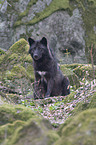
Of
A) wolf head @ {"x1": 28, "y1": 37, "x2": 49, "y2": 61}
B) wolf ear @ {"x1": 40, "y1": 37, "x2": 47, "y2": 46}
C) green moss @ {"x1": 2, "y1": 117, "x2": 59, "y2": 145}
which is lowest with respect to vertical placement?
green moss @ {"x1": 2, "y1": 117, "x2": 59, "y2": 145}

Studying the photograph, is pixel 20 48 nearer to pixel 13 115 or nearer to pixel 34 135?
pixel 13 115

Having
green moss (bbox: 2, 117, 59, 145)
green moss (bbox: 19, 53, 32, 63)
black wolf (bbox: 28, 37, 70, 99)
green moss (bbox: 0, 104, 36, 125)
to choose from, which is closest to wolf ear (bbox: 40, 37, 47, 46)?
black wolf (bbox: 28, 37, 70, 99)

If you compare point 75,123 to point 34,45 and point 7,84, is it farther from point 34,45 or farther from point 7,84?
point 7,84

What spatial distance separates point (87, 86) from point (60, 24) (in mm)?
11206

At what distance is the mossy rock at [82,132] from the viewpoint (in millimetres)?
1325

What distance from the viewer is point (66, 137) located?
4.65 feet

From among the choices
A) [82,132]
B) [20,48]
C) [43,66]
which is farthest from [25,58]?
[82,132]

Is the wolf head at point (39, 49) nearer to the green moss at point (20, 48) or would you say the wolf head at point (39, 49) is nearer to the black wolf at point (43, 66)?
the black wolf at point (43, 66)

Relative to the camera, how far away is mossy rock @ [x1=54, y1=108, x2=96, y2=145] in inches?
52.2

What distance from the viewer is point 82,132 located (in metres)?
1.36

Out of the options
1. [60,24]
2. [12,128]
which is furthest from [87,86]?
[60,24]

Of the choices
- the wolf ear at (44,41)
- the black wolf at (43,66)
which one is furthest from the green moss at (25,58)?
the wolf ear at (44,41)

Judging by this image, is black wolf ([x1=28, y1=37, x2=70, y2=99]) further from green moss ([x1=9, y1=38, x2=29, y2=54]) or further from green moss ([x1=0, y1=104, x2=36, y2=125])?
green moss ([x1=0, y1=104, x2=36, y2=125])

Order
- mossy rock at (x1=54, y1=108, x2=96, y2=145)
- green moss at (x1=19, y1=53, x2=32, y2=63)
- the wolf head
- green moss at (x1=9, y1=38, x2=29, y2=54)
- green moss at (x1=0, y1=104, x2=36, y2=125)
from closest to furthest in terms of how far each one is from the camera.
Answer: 1. mossy rock at (x1=54, y1=108, x2=96, y2=145)
2. green moss at (x1=0, y1=104, x2=36, y2=125)
3. the wolf head
4. green moss at (x1=19, y1=53, x2=32, y2=63)
5. green moss at (x1=9, y1=38, x2=29, y2=54)
